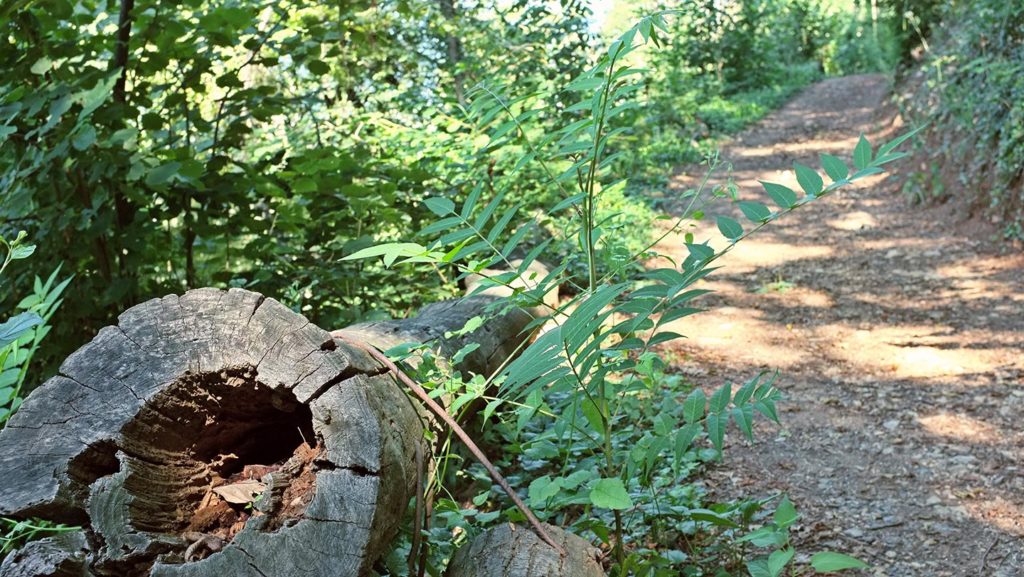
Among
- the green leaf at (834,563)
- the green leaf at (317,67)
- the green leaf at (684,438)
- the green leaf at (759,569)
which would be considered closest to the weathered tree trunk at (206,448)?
the green leaf at (684,438)

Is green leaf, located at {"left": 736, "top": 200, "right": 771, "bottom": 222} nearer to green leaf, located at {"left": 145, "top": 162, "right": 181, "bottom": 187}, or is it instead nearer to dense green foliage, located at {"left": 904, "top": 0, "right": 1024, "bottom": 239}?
green leaf, located at {"left": 145, "top": 162, "right": 181, "bottom": 187}

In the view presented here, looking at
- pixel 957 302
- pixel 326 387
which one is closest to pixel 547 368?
pixel 326 387

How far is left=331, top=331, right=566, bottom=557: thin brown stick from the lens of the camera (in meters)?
2.22

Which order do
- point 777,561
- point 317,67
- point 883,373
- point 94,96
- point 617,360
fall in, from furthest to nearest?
1. point 883,373
2. point 317,67
3. point 94,96
4. point 617,360
5. point 777,561

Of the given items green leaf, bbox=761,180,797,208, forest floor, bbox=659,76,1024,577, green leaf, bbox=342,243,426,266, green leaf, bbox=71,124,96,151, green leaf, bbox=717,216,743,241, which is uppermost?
green leaf, bbox=71,124,96,151

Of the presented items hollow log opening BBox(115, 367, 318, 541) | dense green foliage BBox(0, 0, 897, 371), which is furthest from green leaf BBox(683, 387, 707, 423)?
dense green foliage BBox(0, 0, 897, 371)

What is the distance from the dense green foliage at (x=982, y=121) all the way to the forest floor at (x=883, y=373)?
0.32 meters

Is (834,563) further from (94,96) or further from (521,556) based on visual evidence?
(94,96)

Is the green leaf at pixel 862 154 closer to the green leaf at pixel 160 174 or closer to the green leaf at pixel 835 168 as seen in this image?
the green leaf at pixel 835 168

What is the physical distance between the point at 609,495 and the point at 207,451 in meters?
1.10

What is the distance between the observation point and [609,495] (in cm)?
216

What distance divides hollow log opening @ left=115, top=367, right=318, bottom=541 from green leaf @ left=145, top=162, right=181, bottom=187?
49.7 inches

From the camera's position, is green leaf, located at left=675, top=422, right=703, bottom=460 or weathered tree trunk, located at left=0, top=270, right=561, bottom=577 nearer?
weathered tree trunk, located at left=0, top=270, right=561, bottom=577

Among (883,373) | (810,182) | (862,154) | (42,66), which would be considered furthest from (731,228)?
(883,373)
